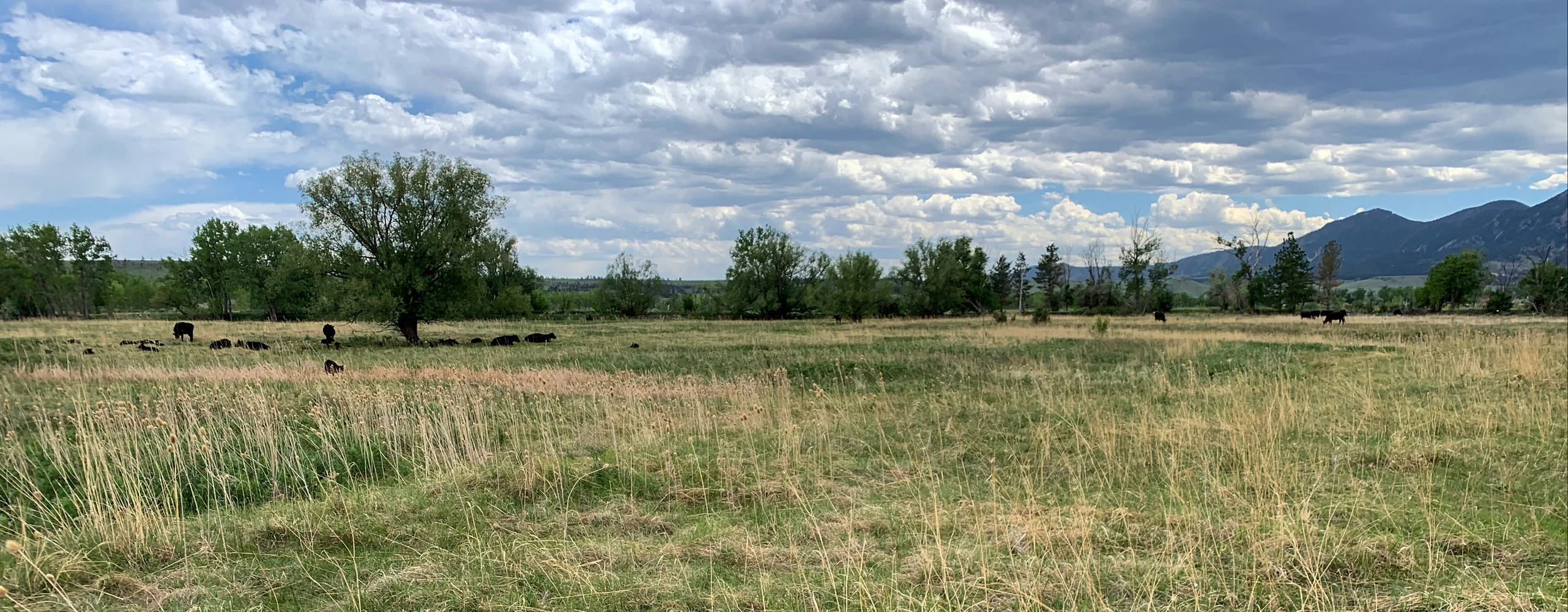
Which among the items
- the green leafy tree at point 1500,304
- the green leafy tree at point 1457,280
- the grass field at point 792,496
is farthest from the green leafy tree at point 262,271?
the green leafy tree at point 1457,280

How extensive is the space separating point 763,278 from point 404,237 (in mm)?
50193

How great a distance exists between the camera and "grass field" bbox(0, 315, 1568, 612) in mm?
4762

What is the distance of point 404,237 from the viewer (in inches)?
1323

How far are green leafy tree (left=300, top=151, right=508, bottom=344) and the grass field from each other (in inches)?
689

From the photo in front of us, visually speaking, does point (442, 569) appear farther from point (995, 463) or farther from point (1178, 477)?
point (1178, 477)

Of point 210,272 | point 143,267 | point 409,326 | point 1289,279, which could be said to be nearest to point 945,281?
point 1289,279

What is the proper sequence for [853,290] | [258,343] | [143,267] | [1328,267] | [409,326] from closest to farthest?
1. [258,343]
2. [409,326]
3. [853,290]
4. [1328,267]
5. [143,267]

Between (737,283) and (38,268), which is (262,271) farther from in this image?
(737,283)

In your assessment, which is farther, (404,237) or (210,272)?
(210,272)

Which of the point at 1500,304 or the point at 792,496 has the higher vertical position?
the point at 1500,304

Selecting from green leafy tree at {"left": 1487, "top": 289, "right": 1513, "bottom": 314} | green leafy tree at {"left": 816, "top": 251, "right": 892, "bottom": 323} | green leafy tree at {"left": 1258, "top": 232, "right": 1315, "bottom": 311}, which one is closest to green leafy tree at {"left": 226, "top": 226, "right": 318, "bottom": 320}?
green leafy tree at {"left": 816, "top": 251, "right": 892, "bottom": 323}

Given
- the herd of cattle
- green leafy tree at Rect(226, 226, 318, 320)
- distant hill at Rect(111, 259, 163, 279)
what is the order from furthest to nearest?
distant hill at Rect(111, 259, 163, 279) → green leafy tree at Rect(226, 226, 318, 320) → the herd of cattle

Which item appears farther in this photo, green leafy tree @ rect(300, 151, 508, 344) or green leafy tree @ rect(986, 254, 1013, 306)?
green leafy tree @ rect(986, 254, 1013, 306)

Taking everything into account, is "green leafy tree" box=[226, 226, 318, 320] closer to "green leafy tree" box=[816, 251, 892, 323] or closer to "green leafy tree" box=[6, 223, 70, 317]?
"green leafy tree" box=[6, 223, 70, 317]
